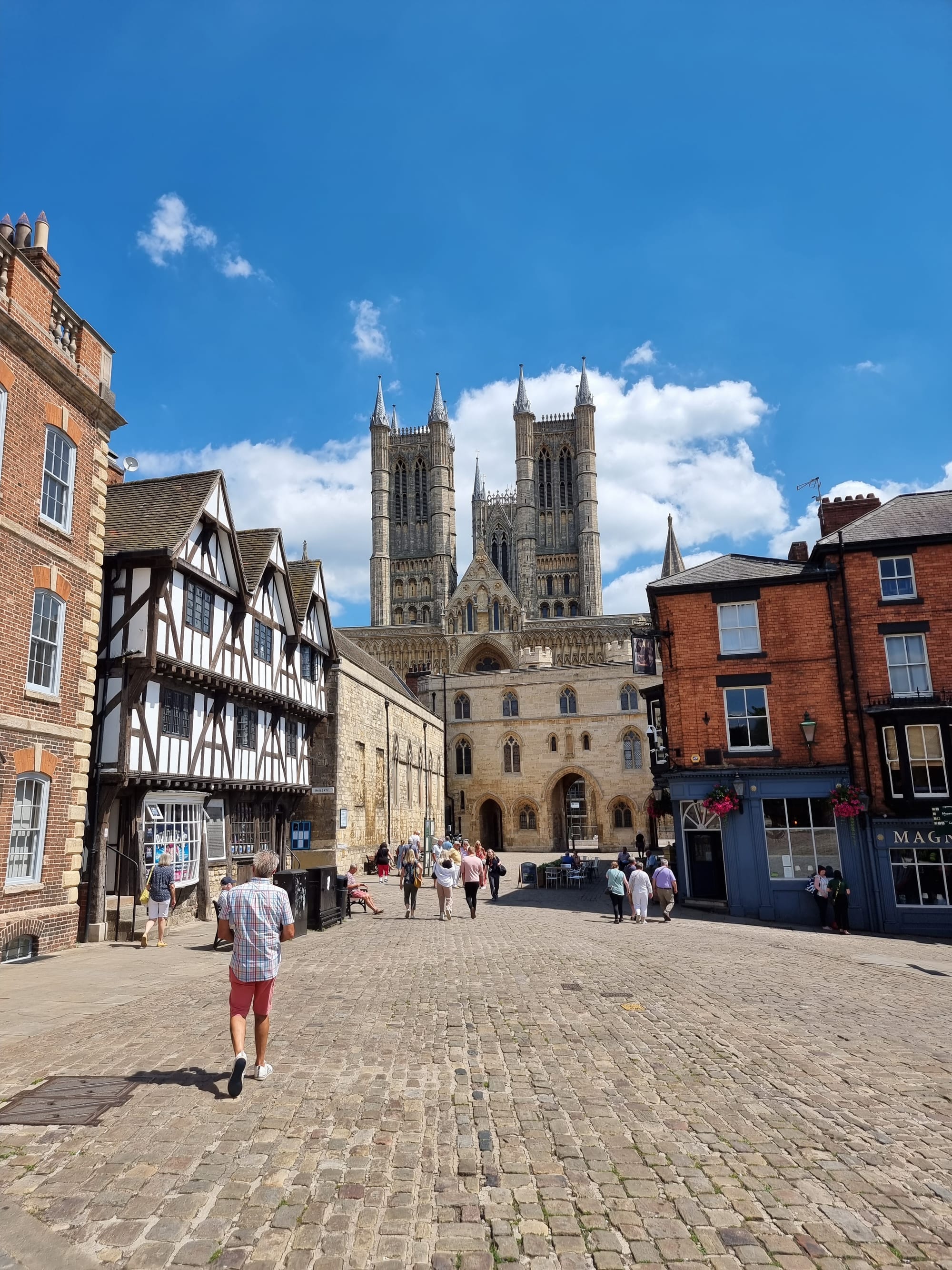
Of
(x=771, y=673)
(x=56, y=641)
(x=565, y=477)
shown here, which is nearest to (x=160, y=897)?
(x=56, y=641)

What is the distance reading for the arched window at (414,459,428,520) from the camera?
9494cm

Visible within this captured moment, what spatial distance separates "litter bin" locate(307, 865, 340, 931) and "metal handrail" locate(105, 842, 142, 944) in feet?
9.84

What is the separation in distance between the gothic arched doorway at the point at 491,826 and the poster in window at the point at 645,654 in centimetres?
2777

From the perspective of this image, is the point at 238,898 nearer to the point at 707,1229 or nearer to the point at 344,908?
the point at 707,1229

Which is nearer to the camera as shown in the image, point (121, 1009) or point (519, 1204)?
point (519, 1204)

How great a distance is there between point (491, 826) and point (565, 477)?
179 feet

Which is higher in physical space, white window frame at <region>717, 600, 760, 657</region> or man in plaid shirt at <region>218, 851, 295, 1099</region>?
white window frame at <region>717, 600, 760, 657</region>

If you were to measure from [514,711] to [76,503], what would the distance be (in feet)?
127

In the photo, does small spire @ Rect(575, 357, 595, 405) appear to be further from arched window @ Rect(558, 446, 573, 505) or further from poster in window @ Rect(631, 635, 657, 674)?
poster in window @ Rect(631, 635, 657, 674)

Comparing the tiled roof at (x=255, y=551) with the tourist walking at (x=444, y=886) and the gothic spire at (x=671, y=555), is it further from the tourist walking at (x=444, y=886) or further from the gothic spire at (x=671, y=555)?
the gothic spire at (x=671, y=555)

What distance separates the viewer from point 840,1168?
15.0 feet

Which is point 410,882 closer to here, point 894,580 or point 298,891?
point 298,891

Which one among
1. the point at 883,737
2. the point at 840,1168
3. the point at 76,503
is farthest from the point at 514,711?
the point at 840,1168

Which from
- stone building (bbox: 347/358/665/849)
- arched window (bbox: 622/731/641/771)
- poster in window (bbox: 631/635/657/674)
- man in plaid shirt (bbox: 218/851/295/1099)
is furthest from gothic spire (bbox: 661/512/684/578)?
man in plaid shirt (bbox: 218/851/295/1099)
